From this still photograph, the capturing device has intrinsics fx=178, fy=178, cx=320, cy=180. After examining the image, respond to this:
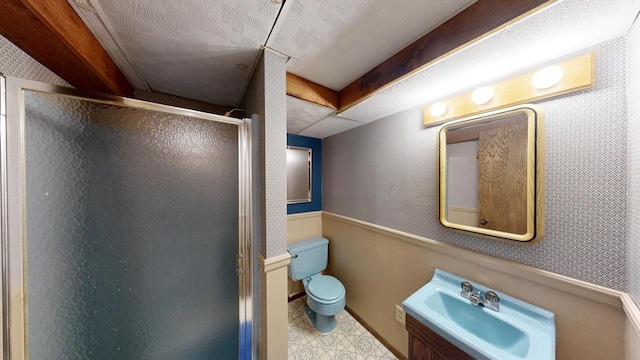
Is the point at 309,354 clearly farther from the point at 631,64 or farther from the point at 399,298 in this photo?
the point at 631,64

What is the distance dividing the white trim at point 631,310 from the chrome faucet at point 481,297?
0.37 metres

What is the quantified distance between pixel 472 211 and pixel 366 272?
1031 millimetres

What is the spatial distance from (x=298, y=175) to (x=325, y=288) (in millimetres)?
1196

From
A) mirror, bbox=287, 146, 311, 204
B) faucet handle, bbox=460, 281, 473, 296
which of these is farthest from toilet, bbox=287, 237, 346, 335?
faucet handle, bbox=460, 281, 473, 296

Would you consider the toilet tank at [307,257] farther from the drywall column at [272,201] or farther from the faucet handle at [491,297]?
the faucet handle at [491,297]

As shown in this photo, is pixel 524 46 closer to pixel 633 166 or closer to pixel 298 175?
pixel 633 166

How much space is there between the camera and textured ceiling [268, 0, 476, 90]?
0.71 meters

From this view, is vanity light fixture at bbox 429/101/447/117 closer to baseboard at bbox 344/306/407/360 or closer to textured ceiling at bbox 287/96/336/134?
textured ceiling at bbox 287/96/336/134

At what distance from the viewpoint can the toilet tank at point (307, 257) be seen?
1.76 meters

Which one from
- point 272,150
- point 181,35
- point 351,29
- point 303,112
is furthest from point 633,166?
point 181,35

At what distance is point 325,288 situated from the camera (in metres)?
1.67

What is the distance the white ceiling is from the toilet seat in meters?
1.62

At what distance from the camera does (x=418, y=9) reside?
727 mm

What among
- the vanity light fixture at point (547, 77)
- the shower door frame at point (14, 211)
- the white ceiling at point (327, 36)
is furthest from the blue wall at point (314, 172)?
the vanity light fixture at point (547, 77)
